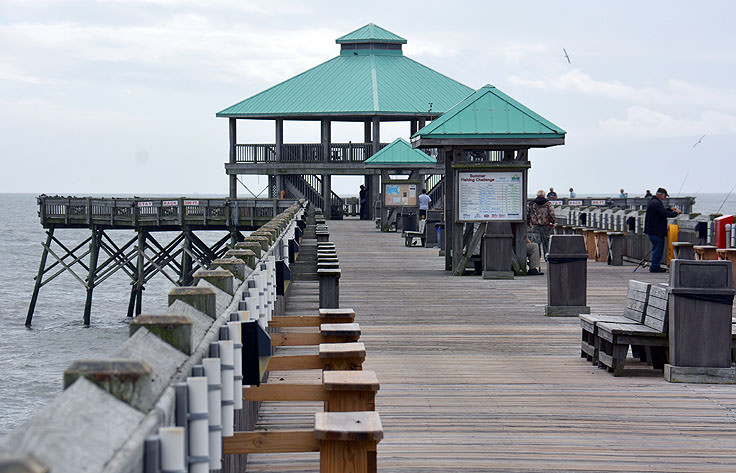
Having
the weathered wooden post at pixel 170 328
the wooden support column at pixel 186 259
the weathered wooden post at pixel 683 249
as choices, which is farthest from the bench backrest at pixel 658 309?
the wooden support column at pixel 186 259

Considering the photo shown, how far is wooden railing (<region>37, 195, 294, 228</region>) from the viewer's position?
145 feet

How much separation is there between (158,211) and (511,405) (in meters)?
39.1

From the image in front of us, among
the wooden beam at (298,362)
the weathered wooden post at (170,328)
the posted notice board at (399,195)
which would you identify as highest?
the posted notice board at (399,195)

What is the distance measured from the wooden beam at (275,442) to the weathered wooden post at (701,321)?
4.76 m

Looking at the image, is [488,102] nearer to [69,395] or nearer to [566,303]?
[566,303]

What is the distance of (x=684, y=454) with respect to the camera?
6223mm

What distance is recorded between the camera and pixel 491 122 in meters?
17.4

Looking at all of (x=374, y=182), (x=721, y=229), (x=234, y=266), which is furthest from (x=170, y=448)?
(x=374, y=182)

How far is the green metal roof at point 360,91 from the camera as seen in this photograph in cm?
5131

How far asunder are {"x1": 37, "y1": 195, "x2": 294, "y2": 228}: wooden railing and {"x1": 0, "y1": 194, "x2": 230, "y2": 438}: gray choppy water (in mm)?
4363

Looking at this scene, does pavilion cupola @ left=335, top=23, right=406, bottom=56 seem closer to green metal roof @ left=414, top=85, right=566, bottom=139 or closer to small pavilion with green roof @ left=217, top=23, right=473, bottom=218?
small pavilion with green roof @ left=217, top=23, right=473, bottom=218

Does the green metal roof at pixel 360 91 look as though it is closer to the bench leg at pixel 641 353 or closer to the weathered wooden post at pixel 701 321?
the bench leg at pixel 641 353

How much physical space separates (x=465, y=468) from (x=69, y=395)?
3.73 m

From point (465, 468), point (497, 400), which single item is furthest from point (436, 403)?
point (465, 468)
